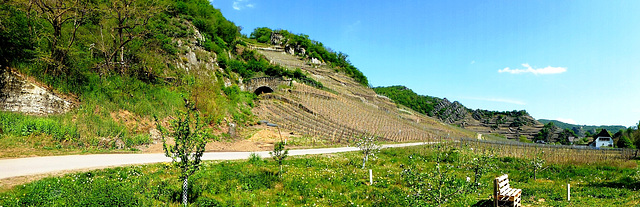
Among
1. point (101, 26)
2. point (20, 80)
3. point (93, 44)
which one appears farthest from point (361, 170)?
point (101, 26)

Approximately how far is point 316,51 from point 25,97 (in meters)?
105

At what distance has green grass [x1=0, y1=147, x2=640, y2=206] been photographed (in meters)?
7.69

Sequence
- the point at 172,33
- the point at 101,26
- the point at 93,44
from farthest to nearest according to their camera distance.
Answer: the point at 172,33
the point at 101,26
the point at 93,44

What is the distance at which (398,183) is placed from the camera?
1289 centimetres

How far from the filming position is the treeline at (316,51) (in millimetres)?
113875

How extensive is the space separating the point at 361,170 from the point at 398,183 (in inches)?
121

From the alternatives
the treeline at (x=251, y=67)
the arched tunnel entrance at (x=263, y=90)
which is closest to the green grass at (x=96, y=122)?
the treeline at (x=251, y=67)

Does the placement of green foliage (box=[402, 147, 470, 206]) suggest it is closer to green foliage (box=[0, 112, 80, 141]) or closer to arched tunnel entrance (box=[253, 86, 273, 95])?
green foliage (box=[0, 112, 80, 141])

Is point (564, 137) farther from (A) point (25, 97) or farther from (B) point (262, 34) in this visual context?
(A) point (25, 97)

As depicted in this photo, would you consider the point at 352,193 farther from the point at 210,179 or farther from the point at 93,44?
the point at 93,44

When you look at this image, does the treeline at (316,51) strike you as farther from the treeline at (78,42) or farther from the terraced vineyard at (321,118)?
the treeline at (78,42)

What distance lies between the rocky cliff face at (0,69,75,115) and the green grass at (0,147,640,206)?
998cm

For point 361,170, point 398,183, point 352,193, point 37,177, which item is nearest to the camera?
point 37,177

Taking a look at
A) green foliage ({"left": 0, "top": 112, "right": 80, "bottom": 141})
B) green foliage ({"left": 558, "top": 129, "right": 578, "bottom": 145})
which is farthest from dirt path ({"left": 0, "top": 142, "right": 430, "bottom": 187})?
green foliage ({"left": 558, "top": 129, "right": 578, "bottom": 145})
